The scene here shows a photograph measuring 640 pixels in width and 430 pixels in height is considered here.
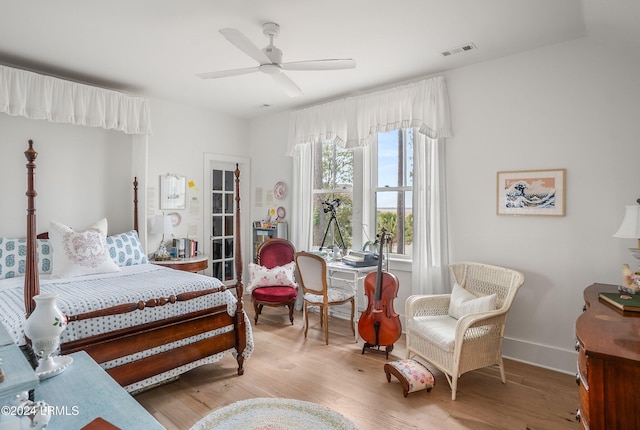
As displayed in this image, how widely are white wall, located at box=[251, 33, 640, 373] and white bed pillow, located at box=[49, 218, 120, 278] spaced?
336 cm

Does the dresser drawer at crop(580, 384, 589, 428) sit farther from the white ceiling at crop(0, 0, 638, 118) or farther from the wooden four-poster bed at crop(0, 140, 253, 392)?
the wooden four-poster bed at crop(0, 140, 253, 392)

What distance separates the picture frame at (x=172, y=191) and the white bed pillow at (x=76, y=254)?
1.32 meters

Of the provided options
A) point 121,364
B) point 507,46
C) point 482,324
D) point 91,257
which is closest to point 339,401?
point 482,324

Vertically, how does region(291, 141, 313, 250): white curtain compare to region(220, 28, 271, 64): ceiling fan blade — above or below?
below

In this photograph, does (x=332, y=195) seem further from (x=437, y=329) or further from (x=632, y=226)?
(x=632, y=226)

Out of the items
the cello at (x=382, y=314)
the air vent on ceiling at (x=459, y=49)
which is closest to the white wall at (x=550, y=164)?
the air vent on ceiling at (x=459, y=49)

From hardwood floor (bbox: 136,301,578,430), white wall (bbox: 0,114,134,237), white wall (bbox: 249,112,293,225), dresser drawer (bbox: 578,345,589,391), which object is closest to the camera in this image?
dresser drawer (bbox: 578,345,589,391)

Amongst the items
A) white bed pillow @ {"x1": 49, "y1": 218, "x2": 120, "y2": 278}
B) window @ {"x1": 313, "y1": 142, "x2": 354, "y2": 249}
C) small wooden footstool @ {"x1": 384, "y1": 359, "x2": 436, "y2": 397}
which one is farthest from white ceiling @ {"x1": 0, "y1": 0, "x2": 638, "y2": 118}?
small wooden footstool @ {"x1": 384, "y1": 359, "x2": 436, "y2": 397}

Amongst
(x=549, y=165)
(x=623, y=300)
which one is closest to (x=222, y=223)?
(x=549, y=165)

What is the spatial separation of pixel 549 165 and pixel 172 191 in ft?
14.0

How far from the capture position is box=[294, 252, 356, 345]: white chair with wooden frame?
3.58m

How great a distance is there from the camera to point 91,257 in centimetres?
323

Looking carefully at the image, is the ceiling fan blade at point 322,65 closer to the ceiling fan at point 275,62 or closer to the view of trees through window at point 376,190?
the ceiling fan at point 275,62

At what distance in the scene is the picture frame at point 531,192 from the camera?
117 inches
